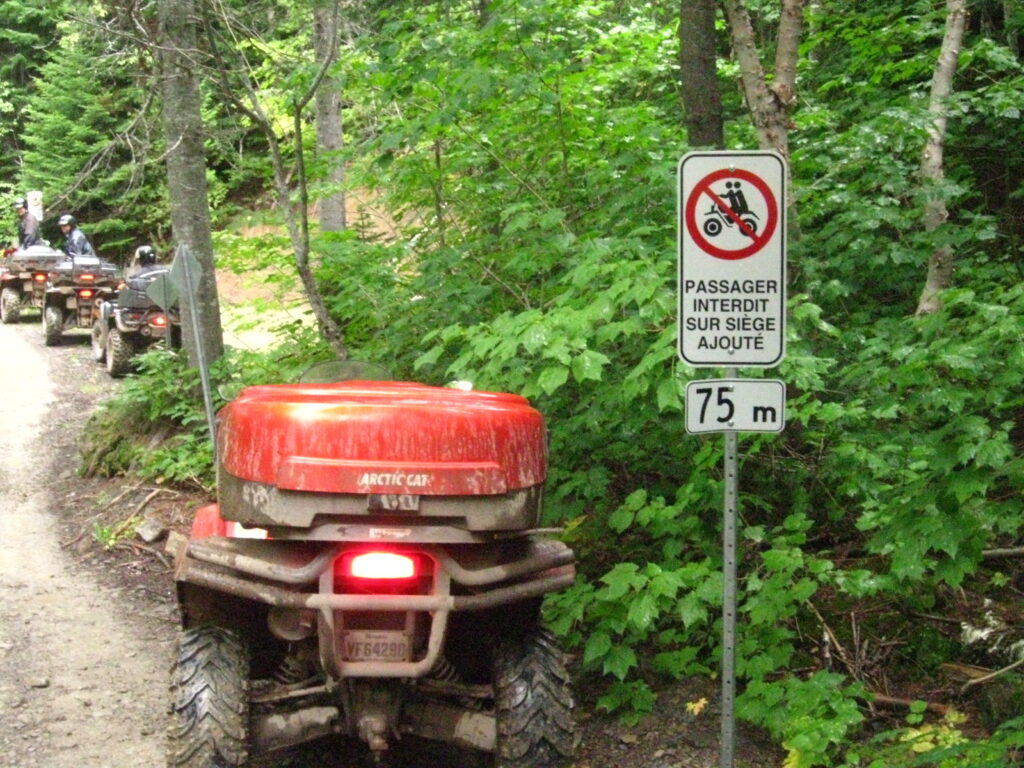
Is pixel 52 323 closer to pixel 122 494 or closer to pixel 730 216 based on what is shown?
pixel 122 494

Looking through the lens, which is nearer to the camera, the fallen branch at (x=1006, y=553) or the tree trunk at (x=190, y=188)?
the fallen branch at (x=1006, y=553)

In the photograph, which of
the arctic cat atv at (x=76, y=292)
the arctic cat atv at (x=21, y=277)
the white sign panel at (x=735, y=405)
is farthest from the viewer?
the arctic cat atv at (x=21, y=277)

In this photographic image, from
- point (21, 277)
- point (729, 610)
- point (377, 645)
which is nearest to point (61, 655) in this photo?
point (377, 645)

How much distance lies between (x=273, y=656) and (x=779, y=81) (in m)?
4.64

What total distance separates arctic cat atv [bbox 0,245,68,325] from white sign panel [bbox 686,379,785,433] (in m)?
20.2

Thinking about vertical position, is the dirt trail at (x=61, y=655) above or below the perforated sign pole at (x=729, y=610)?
below

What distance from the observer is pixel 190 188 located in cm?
1175

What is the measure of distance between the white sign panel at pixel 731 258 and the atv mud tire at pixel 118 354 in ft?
44.5

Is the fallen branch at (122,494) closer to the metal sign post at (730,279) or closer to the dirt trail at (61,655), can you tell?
the dirt trail at (61,655)

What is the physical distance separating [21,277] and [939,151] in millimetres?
20293

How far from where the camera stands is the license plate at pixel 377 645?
14.8 ft

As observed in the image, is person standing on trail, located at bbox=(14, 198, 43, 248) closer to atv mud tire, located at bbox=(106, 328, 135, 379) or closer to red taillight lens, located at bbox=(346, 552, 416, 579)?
atv mud tire, located at bbox=(106, 328, 135, 379)

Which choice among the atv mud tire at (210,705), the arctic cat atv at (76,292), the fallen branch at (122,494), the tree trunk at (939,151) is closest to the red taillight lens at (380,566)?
the atv mud tire at (210,705)

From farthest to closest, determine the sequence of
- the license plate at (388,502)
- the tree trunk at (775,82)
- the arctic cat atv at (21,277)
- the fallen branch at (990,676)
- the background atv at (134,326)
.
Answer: the arctic cat atv at (21,277) → the background atv at (134,326) → the tree trunk at (775,82) → the fallen branch at (990,676) → the license plate at (388,502)
